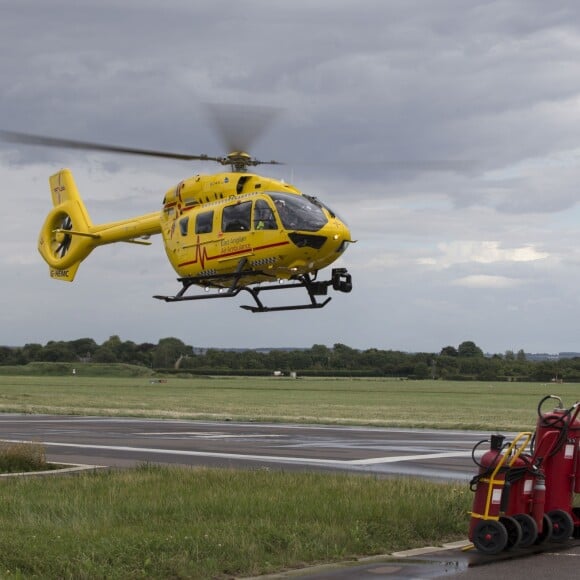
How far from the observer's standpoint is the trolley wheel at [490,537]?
10688 mm

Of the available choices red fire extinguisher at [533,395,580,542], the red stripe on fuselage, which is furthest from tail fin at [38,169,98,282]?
red fire extinguisher at [533,395,580,542]

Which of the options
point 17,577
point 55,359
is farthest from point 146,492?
point 55,359

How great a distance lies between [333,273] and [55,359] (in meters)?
152

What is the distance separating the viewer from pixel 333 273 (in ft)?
88.6

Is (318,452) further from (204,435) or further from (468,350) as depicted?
(468,350)

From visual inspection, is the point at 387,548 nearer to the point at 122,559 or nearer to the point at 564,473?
the point at 564,473

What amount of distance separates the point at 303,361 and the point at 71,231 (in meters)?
134

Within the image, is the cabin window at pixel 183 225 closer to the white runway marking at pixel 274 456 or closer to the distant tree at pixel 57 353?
the white runway marking at pixel 274 456

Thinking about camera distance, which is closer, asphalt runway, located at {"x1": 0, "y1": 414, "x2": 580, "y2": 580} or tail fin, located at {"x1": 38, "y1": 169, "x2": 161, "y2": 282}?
asphalt runway, located at {"x1": 0, "y1": 414, "x2": 580, "y2": 580}

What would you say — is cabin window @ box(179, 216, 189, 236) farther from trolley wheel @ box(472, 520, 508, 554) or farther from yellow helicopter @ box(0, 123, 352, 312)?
trolley wheel @ box(472, 520, 508, 554)

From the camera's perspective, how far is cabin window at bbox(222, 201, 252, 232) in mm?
26609

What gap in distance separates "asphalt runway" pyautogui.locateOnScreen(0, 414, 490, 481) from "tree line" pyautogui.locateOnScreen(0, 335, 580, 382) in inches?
4472

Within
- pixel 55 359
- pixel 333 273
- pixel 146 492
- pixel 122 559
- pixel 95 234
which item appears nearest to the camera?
pixel 122 559

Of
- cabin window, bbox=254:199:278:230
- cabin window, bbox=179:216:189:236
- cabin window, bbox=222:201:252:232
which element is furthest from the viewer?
cabin window, bbox=179:216:189:236
